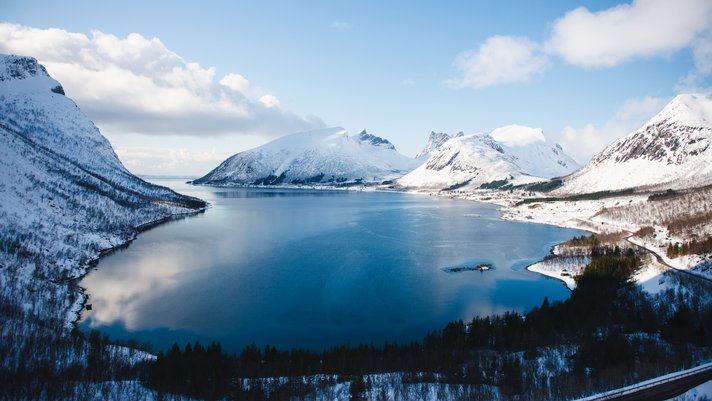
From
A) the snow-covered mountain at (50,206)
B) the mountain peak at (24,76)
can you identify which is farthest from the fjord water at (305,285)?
the mountain peak at (24,76)

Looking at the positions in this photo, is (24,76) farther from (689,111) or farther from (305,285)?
(689,111)

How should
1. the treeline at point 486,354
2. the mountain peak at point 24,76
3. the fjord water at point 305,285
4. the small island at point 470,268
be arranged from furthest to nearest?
the mountain peak at point 24,76
the small island at point 470,268
the fjord water at point 305,285
the treeline at point 486,354

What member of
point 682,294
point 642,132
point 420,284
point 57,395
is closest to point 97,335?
point 57,395

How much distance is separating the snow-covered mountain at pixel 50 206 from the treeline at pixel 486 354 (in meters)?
8.59

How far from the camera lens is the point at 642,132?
639 feet

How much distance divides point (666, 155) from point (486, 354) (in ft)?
588

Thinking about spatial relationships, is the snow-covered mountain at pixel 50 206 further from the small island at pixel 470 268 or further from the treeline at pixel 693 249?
the treeline at pixel 693 249

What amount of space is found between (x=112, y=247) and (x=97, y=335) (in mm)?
38411

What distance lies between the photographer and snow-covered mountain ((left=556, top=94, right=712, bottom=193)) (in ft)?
496

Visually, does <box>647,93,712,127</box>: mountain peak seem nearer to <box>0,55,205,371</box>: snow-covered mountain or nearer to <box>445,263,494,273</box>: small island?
<box>445,263,494,273</box>: small island

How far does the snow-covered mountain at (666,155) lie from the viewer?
496 feet

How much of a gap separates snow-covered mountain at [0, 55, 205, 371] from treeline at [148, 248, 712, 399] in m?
8.59

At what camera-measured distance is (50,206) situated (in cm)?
6519

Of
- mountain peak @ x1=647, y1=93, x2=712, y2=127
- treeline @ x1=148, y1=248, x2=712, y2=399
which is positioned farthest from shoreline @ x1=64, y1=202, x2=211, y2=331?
mountain peak @ x1=647, y1=93, x2=712, y2=127
